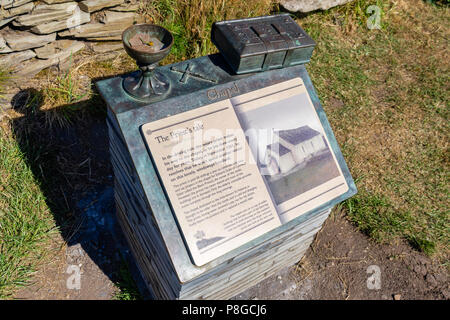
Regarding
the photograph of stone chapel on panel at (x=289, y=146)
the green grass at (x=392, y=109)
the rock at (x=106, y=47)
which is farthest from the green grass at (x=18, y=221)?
the green grass at (x=392, y=109)

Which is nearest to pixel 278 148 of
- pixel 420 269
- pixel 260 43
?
pixel 260 43

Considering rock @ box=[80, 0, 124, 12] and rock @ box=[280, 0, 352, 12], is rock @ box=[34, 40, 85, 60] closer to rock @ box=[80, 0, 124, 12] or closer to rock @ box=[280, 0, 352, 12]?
rock @ box=[80, 0, 124, 12]

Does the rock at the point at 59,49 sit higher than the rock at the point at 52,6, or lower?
lower

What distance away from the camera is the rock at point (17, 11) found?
10.8 feet

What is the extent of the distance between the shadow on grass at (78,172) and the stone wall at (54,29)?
354 mm

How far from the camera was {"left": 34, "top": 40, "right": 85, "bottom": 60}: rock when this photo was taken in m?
3.82

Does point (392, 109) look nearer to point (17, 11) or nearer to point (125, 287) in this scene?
point (125, 287)

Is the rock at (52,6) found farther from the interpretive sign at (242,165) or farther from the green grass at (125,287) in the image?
the green grass at (125,287)

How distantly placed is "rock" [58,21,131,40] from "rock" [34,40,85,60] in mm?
114

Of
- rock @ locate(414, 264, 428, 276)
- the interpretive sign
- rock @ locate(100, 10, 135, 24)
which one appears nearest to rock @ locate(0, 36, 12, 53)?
rock @ locate(100, 10, 135, 24)

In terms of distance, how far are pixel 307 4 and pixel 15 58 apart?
394 cm

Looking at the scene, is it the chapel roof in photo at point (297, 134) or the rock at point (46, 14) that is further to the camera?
the rock at point (46, 14)

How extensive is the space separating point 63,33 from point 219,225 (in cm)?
290

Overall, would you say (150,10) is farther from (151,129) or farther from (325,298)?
(325,298)
